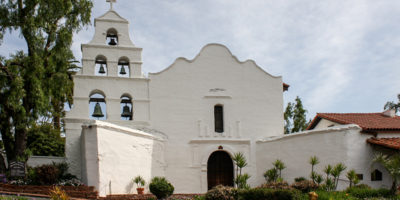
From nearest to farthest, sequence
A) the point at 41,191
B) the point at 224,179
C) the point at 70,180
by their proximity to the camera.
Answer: the point at 41,191 → the point at 70,180 → the point at 224,179

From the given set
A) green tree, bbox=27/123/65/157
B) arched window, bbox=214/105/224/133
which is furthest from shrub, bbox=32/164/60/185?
green tree, bbox=27/123/65/157

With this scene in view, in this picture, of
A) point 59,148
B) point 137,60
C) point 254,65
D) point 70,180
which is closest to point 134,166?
point 70,180

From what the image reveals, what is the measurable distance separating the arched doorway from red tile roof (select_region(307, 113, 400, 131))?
604 cm

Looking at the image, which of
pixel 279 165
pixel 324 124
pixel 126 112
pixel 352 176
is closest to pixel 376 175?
pixel 352 176

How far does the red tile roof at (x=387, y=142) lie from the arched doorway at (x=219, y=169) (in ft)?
24.2

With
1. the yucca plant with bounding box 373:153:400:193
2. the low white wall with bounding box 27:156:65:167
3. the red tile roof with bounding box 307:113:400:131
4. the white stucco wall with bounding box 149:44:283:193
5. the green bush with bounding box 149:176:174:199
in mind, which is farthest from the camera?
the white stucco wall with bounding box 149:44:283:193

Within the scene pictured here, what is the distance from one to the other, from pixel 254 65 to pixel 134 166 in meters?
9.61

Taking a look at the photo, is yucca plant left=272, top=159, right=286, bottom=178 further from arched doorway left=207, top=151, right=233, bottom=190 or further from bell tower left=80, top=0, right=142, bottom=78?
bell tower left=80, top=0, right=142, bottom=78

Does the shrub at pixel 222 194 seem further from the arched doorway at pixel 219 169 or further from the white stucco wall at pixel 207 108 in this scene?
the arched doorway at pixel 219 169

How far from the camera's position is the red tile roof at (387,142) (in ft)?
64.3

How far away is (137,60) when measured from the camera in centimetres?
2334

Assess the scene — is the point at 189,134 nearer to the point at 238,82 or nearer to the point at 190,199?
the point at 238,82

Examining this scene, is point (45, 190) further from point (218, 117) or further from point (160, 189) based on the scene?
point (218, 117)

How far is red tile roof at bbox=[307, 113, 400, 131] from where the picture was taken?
21.6 m
